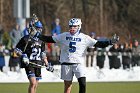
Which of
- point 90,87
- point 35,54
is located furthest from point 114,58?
point 35,54

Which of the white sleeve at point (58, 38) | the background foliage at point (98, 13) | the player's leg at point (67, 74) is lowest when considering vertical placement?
the player's leg at point (67, 74)

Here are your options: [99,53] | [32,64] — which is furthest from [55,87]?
[99,53]

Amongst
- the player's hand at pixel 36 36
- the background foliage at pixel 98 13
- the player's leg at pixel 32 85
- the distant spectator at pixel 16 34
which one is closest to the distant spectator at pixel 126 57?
the distant spectator at pixel 16 34

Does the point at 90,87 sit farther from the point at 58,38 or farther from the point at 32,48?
the point at 58,38

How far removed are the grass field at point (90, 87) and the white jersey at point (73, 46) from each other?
14.3 feet

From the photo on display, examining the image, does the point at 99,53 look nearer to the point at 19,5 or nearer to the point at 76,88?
the point at 19,5

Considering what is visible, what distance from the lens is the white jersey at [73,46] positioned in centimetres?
1466

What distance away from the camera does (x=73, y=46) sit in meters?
14.7

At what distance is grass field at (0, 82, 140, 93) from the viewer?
756 inches

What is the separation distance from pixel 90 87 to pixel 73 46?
6151 mm

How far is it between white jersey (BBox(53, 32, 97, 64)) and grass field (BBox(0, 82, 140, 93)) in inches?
171

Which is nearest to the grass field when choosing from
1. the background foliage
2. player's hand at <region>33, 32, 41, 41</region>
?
player's hand at <region>33, 32, 41, 41</region>

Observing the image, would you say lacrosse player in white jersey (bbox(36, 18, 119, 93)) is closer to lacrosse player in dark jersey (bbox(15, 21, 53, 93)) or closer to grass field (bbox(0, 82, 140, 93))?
lacrosse player in dark jersey (bbox(15, 21, 53, 93))

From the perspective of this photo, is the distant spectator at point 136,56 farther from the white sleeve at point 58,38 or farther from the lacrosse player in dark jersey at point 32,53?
the white sleeve at point 58,38
